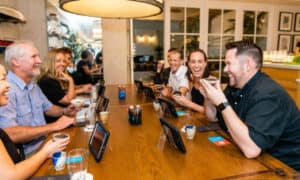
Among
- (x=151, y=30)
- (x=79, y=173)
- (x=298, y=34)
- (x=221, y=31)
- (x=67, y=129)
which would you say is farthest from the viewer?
(x=151, y=30)

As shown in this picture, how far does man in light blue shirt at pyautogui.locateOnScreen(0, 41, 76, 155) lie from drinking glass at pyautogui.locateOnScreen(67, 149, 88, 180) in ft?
1.71

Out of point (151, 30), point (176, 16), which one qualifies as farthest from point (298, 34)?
point (151, 30)

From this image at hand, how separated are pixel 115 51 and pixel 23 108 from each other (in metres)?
3.16

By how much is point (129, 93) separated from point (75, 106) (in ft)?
3.27

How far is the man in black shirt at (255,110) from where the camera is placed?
3.94 feet

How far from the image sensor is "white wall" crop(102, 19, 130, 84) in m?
4.64

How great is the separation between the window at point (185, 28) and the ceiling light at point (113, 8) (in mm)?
2979

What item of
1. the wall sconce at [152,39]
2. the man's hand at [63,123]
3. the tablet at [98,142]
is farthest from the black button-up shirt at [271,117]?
the wall sconce at [152,39]

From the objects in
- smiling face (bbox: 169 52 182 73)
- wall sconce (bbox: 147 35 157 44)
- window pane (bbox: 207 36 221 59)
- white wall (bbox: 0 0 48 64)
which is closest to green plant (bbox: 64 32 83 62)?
white wall (bbox: 0 0 48 64)

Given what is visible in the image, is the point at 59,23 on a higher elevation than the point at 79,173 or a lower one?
higher

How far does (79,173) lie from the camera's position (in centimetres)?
102

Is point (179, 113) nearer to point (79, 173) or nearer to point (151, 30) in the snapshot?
point (79, 173)

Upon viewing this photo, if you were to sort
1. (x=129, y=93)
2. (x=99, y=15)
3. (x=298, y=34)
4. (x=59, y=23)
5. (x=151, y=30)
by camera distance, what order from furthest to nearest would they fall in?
1. (x=151, y=30)
2. (x=298, y=34)
3. (x=59, y=23)
4. (x=129, y=93)
5. (x=99, y=15)

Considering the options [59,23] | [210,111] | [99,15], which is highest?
[59,23]
